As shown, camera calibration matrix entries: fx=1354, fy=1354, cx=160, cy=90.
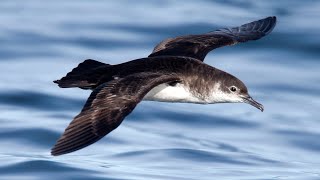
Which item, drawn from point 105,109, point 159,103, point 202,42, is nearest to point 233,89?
point 202,42

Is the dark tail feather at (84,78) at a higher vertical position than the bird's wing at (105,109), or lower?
higher

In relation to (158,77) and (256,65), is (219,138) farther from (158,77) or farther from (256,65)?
(158,77)

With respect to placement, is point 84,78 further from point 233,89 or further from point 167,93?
point 233,89

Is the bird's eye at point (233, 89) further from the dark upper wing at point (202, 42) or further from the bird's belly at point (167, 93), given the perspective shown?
the dark upper wing at point (202, 42)

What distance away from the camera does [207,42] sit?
46.2 feet

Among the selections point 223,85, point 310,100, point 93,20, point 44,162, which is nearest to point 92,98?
point 223,85

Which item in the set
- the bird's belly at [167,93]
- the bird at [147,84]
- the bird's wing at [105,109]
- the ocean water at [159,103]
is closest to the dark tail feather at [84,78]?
the bird at [147,84]

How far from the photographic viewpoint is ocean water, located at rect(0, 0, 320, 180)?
1493 cm

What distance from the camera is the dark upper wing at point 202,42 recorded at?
13922 mm

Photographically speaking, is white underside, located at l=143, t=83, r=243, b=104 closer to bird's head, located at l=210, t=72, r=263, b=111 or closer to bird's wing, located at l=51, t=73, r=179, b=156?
bird's head, located at l=210, t=72, r=263, b=111

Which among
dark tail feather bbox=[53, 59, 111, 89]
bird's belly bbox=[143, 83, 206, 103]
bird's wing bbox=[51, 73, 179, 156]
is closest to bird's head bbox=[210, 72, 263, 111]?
bird's belly bbox=[143, 83, 206, 103]

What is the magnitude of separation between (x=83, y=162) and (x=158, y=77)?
3071mm

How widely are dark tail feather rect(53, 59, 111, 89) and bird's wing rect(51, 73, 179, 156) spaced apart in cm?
33

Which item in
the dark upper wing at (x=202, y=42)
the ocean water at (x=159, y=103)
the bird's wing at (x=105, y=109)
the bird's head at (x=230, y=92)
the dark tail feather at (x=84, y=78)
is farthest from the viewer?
the ocean water at (x=159, y=103)
